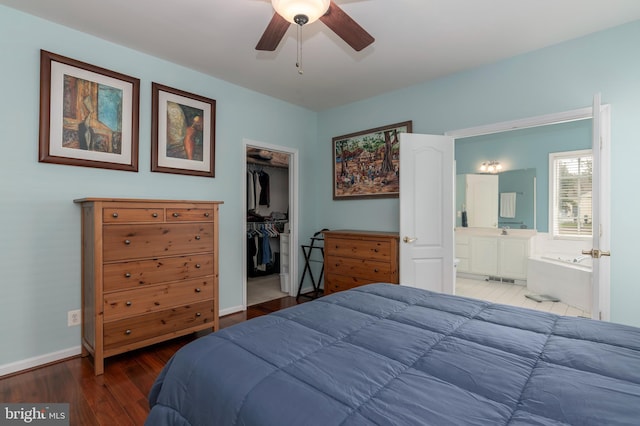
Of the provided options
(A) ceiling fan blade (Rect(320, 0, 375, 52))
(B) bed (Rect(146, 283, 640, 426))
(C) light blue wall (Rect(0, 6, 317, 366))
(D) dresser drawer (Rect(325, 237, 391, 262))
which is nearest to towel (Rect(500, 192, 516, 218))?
(D) dresser drawer (Rect(325, 237, 391, 262))

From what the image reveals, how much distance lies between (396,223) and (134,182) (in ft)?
9.28

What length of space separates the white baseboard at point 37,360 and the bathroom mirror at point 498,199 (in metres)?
5.88

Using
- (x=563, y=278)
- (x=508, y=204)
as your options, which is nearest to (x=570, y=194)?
(x=508, y=204)

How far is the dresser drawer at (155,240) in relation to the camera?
227 centimetres

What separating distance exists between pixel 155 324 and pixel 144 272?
45 centimetres

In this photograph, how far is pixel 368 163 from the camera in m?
4.00

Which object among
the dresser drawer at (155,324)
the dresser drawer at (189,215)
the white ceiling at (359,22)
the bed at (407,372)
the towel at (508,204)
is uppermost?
the white ceiling at (359,22)

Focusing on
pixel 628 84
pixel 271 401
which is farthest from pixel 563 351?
pixel 628 84

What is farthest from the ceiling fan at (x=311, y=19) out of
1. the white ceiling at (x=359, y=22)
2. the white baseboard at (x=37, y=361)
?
the white baseboard at (x=37, y=361)

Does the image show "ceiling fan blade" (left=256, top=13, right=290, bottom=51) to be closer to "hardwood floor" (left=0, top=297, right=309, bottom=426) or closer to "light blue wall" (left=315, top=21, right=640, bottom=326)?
"light blue wall" (left=315, top=21, right=640, bottom=326)

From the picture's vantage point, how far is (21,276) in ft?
7.45

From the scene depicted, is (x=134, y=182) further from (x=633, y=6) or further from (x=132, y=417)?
(x=633, y=6)

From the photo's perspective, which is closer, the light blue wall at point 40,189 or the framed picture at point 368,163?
the light blue wall at point 40,189

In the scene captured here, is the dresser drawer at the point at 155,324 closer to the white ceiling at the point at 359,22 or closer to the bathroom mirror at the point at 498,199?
the white ceiling at the point at 359,22
